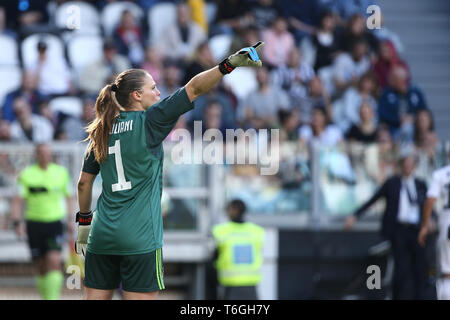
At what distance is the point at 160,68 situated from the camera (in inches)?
475

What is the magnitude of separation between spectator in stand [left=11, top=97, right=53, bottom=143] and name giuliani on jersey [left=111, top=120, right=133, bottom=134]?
636 centimetres

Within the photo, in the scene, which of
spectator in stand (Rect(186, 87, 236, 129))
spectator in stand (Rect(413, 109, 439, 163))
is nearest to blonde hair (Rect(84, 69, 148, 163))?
spectator in stand (Rect(186, 87, 236, 129))

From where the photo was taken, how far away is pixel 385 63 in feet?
41.0

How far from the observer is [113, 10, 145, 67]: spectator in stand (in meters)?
12.3

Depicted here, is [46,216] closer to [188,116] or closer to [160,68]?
[188,116]

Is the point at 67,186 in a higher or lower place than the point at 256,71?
lower

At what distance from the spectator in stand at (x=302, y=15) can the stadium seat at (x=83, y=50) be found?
111 inches

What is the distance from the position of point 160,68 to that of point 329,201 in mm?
3220

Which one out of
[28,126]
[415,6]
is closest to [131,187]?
[28,126]

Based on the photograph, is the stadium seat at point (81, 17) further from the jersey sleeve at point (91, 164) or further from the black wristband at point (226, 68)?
the black wristband at point (226, 68)

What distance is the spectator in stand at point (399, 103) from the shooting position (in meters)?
11.6

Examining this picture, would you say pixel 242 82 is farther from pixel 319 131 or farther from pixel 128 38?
pixel 128 38

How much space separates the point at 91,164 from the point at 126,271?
0.65 meters
